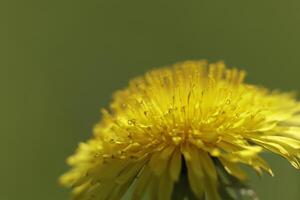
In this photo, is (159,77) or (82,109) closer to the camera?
(159,77)

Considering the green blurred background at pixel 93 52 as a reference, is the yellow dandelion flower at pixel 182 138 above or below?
below

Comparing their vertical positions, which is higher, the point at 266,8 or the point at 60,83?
the point at 60,83

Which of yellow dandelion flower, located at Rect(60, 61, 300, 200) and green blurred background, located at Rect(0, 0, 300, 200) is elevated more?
green blurred background, located at Rect(0, 0, 300, 200)

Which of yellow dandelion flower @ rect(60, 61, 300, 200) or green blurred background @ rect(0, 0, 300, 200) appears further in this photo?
green blurred background @ rect(0, 0, 300, 200)

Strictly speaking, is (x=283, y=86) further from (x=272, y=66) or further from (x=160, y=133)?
(x=160, y=133)

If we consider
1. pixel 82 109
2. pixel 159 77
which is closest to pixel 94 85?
pixel 82 109
